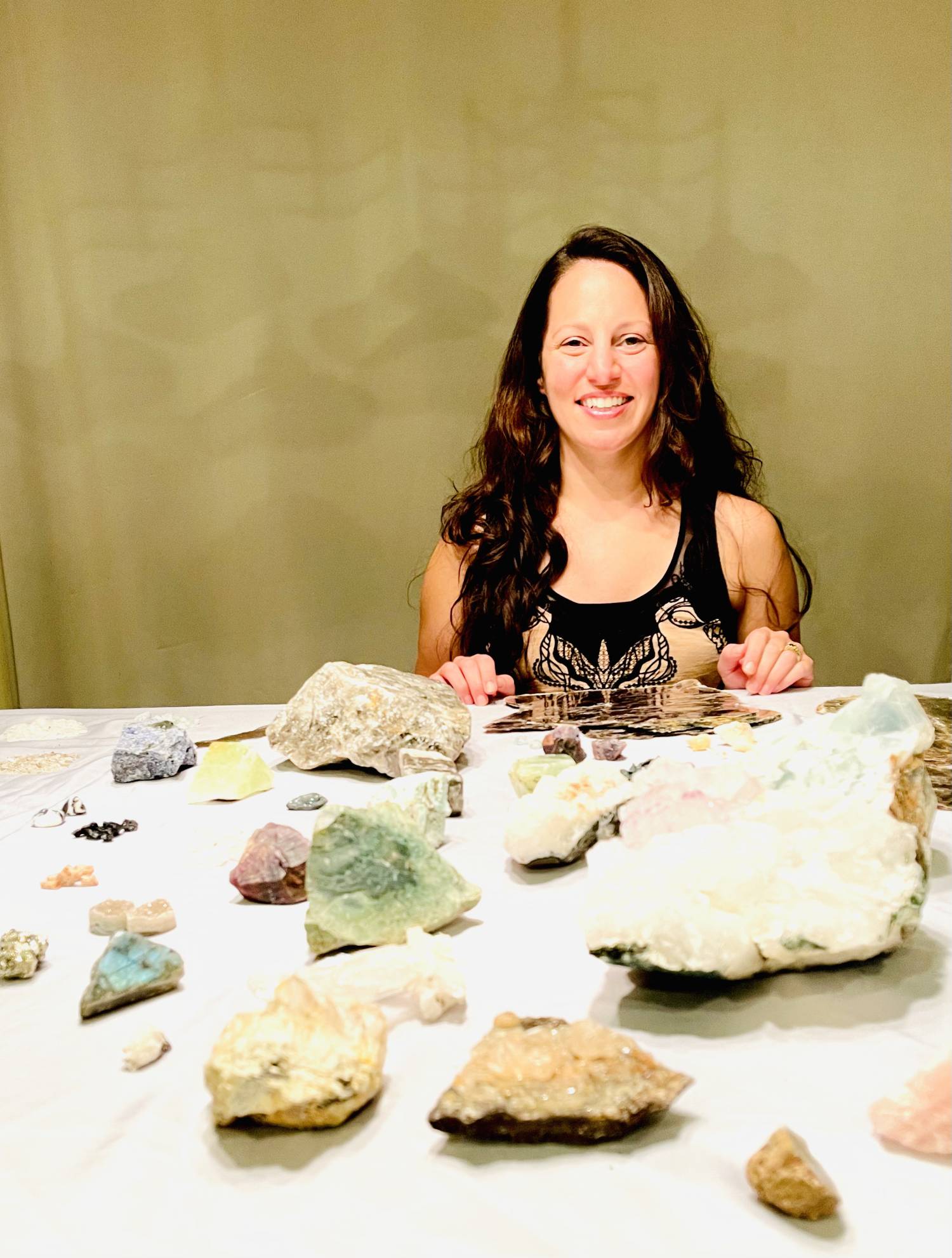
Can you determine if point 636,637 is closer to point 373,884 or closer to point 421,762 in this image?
point 421,762

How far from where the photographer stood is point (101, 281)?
3287mm

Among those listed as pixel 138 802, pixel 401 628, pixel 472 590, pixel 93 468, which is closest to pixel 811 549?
pixel 401 628

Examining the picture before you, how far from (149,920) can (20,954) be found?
111 mm

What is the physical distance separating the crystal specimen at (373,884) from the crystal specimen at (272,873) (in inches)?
4.0

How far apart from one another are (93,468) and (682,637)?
2.15m

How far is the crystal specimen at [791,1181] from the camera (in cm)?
58

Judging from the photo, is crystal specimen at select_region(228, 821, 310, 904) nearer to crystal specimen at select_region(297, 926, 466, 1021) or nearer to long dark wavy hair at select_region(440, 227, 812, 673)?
crystal specimen at select_region(297, 926, 466, 1021)

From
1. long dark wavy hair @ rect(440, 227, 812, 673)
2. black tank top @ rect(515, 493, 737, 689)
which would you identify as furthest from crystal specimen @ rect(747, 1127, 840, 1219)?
long dark wavy hair @ rect(440, 227, 812, 673)

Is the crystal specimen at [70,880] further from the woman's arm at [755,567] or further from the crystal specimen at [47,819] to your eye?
the woman's arm at [755,567]

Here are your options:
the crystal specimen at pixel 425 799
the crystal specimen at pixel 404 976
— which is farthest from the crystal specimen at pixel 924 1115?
the crystal specimen at pixel 425 799

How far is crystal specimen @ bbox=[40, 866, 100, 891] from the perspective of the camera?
1097 millimetres

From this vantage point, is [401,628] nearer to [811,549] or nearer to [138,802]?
[811,549]

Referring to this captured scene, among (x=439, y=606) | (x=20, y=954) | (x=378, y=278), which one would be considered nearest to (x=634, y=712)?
(x=439, y=606)

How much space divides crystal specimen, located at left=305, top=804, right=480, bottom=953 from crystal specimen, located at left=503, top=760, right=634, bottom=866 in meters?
0.11
